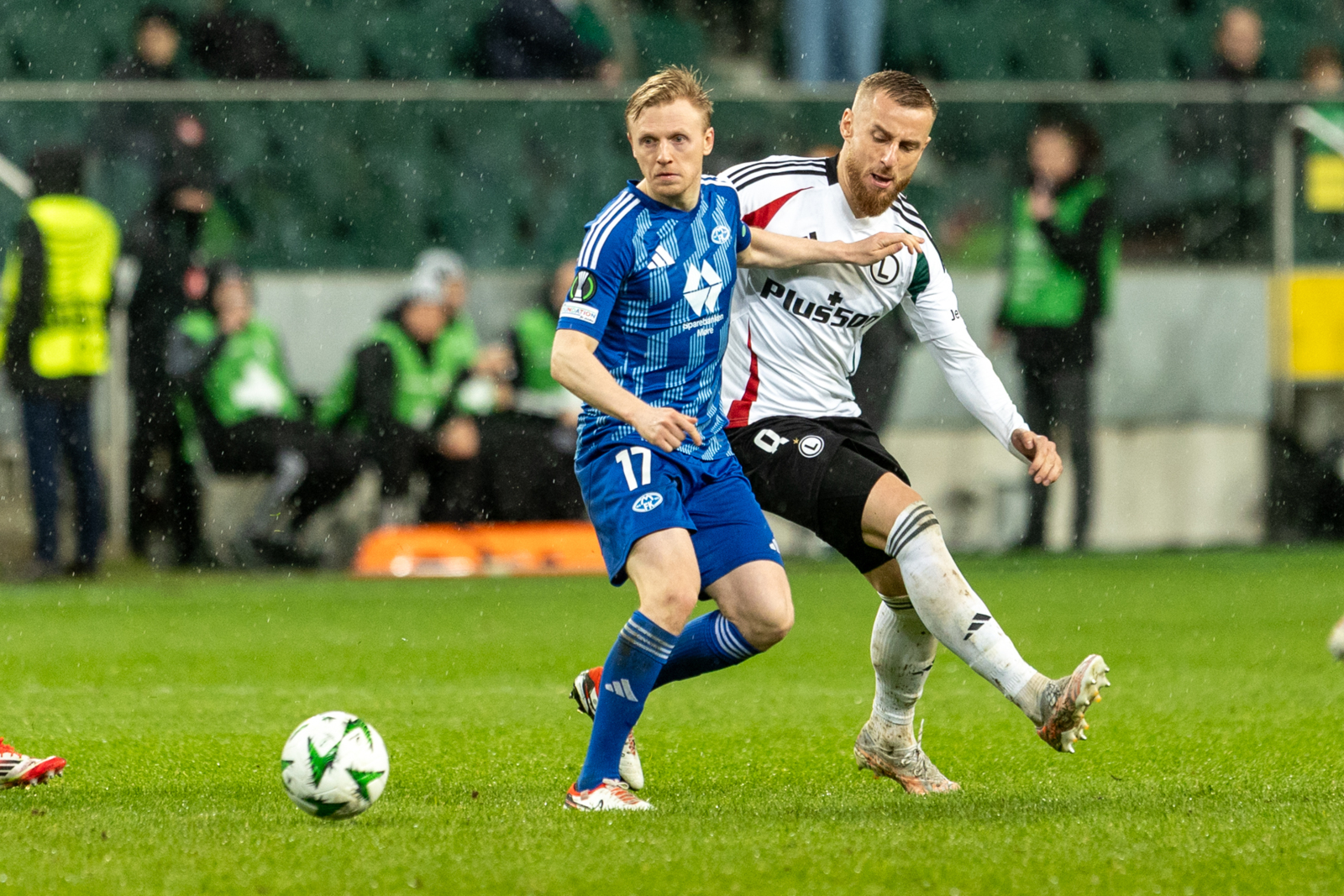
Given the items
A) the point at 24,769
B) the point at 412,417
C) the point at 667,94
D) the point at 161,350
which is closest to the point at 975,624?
the point at 667,94

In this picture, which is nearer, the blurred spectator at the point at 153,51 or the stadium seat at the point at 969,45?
the blurred spectator at the point at 153,51

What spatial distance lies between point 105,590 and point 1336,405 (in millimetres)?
7582

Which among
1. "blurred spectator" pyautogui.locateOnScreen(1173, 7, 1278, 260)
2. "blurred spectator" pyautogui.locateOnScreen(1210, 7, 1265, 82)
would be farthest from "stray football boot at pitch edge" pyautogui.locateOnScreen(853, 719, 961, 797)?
"blurred spectator" pyautogui.locateOnScreen(1210, 7, 1265, 82)

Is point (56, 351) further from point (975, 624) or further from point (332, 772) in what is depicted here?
point (975, 624)

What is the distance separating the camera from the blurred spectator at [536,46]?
12.1 meters

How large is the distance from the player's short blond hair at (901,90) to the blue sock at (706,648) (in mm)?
1437

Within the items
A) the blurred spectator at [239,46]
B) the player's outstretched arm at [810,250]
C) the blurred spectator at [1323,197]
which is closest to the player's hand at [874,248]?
the player's outstretched arm at [810,250]

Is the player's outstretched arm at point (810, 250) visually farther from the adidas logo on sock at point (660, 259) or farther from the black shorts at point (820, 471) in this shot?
the black shorts at point (820, 471)

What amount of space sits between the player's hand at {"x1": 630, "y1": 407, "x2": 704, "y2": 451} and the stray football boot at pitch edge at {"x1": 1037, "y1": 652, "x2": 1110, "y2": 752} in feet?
3.42

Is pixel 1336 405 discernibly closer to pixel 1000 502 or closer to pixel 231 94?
pixel 1000 502

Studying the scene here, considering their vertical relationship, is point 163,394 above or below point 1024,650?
above

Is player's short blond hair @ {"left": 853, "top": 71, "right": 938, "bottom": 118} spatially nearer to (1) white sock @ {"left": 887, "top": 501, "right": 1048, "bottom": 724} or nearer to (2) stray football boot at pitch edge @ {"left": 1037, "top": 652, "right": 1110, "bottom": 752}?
(1) white sock @ {"left": 887, "top": 501, "right": 1048, "bottom": 724}

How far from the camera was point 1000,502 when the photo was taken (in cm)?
1129

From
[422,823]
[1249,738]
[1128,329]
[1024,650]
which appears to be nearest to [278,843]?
[422,823]
